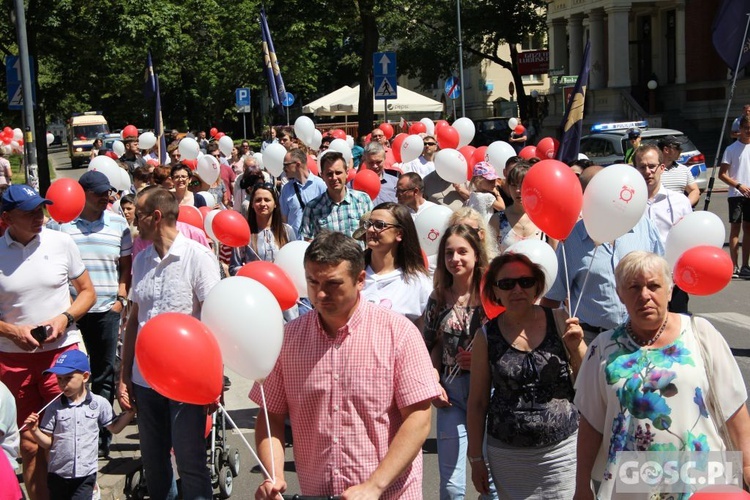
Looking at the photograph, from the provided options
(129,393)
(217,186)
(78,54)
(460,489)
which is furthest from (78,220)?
(78,54)

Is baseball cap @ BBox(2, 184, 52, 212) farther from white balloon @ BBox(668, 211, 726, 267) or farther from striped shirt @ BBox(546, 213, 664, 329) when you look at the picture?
white balloon @ BBox(668, 211, 726, 267)

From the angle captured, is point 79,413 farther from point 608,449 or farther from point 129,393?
point 608,449

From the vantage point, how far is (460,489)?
5.17 m

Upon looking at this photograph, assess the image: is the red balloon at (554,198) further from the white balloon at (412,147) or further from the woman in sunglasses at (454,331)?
the white balloon at (412,147)

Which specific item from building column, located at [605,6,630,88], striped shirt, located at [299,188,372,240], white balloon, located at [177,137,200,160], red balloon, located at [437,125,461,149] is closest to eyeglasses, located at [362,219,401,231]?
striped shirt, located at [299,188,372,240]

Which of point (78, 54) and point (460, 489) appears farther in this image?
point (78, 54)

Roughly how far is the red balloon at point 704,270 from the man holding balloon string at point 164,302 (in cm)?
274

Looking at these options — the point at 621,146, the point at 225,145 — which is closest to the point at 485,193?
the point at 225,145

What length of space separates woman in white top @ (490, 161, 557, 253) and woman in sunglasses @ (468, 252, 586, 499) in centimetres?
241

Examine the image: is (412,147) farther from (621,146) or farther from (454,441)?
(621,146)

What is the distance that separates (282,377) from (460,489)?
1698 mm

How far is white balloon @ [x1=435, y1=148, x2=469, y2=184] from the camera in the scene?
33.2 ft

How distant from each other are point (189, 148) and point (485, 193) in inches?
315

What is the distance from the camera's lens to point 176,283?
5441 mm
